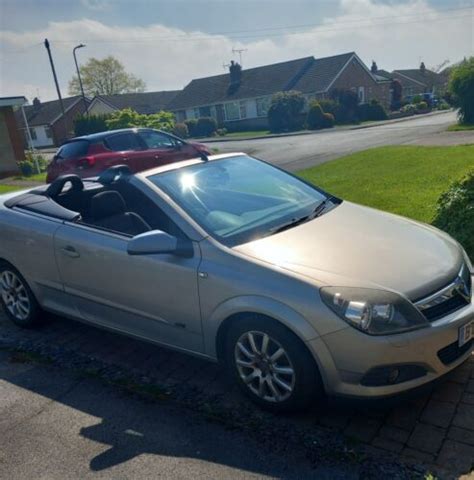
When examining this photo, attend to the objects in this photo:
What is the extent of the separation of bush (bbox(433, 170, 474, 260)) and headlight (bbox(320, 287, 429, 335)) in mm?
2698

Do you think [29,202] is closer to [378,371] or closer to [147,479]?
[147,479]

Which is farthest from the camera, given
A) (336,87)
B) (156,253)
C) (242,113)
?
(242,113)

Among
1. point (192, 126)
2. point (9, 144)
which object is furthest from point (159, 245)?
point (192, 126)

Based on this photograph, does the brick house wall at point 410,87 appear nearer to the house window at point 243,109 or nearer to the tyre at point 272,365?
the house window at point 243,109

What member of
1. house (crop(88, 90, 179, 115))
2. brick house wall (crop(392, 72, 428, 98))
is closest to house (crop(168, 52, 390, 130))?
house (crop(88, 90, 179, 115))

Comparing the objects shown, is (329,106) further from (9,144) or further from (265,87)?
(9,144)

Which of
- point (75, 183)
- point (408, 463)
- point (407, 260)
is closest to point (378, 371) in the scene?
point (408, 463)

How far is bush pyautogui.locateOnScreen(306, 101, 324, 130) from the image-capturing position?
3588 centimetres

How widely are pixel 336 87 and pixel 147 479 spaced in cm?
4276

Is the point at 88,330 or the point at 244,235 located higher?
the point at 244,235

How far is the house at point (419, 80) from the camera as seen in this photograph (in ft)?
208

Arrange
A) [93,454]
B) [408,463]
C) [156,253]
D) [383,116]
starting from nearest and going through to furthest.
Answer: [408,463] → [93,454] → [156,253] → [383,116]

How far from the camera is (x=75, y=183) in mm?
4434

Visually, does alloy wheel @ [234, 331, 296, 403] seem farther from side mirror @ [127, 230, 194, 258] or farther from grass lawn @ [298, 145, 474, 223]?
grass lawn @ [298, 145, 474, 223]
